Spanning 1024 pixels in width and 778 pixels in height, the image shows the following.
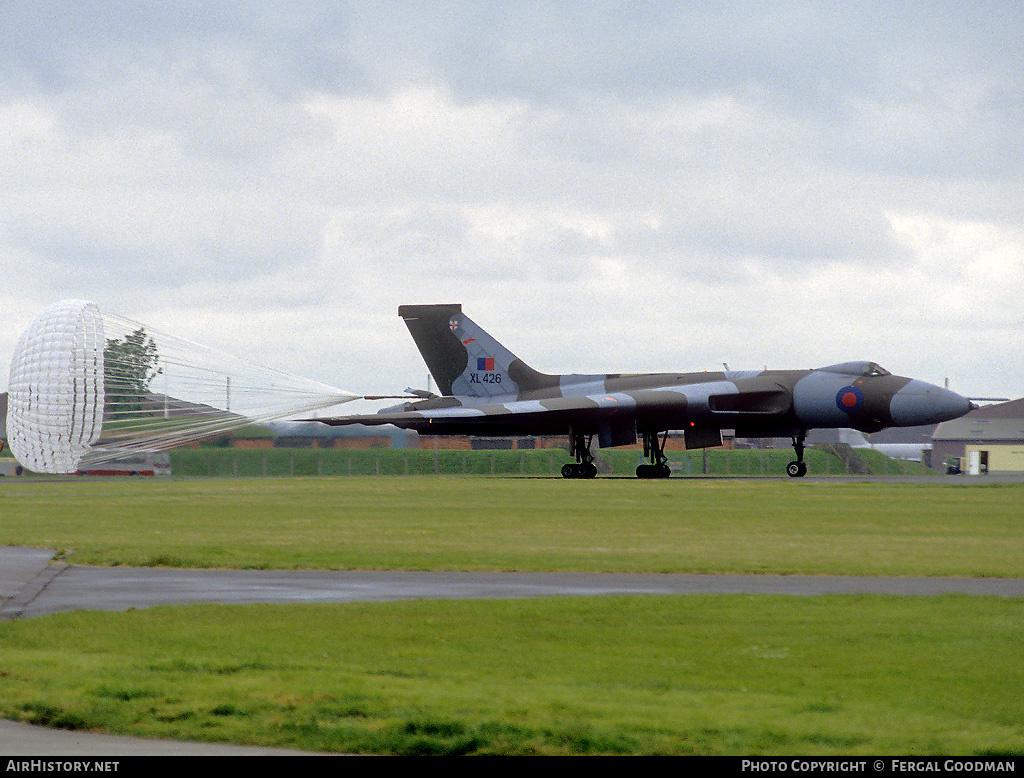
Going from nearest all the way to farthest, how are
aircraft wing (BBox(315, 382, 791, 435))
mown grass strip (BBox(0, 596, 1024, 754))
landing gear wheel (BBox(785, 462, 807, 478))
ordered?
mown grass strip (BBox(0, 596, 1024, 754)) < aircraft wing (BBox(315, 382, 791, 435)) < landing gear wheel (BBox(785, 462, 807, 478))

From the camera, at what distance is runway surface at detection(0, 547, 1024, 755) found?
14.8 metres

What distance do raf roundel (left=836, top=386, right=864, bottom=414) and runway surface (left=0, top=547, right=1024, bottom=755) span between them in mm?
32917

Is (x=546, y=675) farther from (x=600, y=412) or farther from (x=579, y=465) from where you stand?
(x=579, y=465)

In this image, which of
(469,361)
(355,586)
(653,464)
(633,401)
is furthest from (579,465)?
(355,586)

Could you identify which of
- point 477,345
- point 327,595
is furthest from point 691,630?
point 477,345

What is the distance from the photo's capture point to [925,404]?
48.2m

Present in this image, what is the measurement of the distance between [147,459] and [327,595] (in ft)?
198

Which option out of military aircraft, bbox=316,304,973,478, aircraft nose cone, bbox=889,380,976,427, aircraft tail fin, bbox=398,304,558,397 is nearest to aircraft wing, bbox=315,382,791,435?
military aircraft, bbox=316,304,973,478

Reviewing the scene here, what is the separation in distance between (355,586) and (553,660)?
5808mm

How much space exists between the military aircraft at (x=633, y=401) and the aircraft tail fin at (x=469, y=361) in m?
0.04

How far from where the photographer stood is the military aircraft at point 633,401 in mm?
49156

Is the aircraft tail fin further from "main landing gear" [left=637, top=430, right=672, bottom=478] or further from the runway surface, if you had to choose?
the runway surface

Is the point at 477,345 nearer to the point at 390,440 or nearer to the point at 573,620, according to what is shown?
the point at 390,440

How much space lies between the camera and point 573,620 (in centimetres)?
1292
